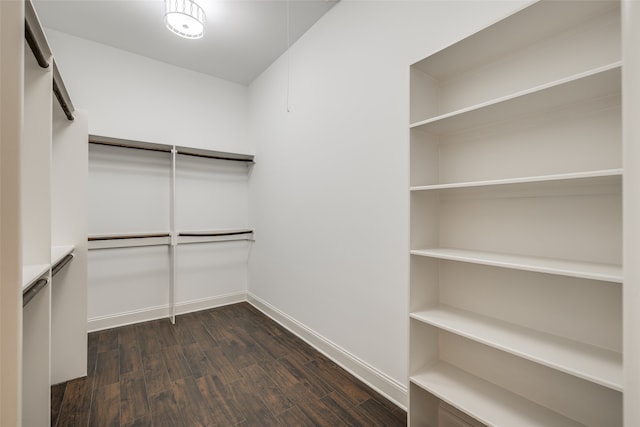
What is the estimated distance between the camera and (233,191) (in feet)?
11.6

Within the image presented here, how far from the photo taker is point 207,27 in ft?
8.15

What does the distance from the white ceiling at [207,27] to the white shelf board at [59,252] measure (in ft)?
6.32

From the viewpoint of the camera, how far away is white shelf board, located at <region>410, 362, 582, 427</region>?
1056 mm

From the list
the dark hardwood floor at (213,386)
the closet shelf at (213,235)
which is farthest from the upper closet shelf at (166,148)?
the dark hardwood floor at (213,386)

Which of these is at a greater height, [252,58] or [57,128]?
[252,58]

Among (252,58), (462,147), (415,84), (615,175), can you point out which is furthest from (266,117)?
(615,175)

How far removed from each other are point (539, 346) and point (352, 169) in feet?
4.65

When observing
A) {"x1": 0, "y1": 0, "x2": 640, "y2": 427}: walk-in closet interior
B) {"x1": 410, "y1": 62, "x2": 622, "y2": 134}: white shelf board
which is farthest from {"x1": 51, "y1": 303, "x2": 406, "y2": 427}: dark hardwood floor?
{"x1": 410, "y1": 62, "x2": 622, "y2": 134}: white shelf board

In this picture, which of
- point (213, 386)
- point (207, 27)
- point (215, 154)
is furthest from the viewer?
point (215, 154)

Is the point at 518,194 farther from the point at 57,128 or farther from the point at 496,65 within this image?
the point at 57,128

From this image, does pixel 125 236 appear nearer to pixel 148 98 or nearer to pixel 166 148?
pixel 166 148

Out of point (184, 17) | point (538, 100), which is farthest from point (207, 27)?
point (538, 100)

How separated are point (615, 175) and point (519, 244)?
47cm

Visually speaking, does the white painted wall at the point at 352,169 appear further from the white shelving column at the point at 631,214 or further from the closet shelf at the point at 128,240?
the closet shelf at the point at 128,240
